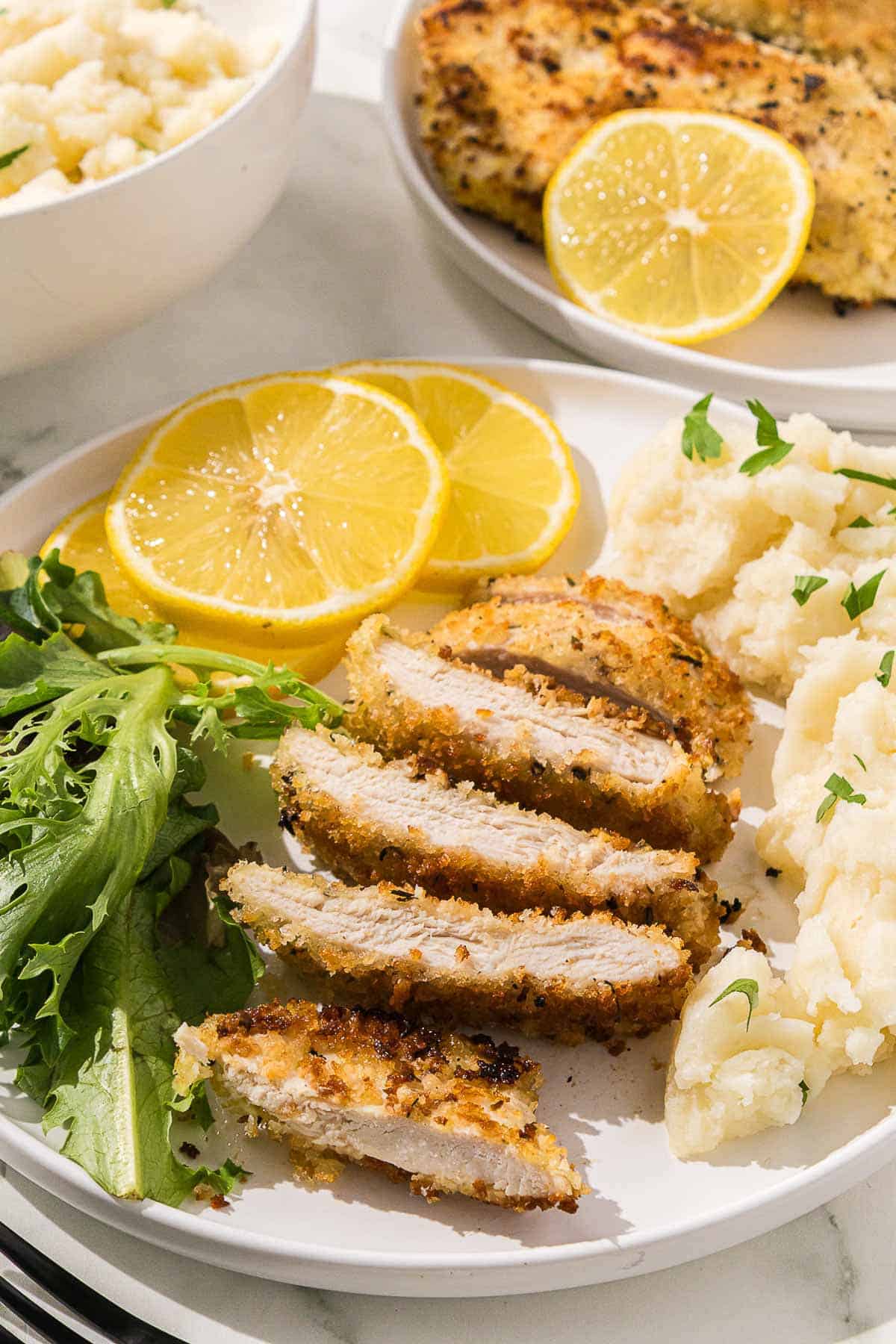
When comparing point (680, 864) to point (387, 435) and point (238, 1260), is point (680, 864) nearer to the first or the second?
point (238, 1260)

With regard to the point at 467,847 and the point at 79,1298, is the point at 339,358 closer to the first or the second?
the point at 467,847

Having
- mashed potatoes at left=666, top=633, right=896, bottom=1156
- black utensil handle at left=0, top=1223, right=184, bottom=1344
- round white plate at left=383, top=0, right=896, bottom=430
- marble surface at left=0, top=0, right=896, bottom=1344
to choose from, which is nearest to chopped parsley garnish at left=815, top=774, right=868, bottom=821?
mashed potatoes at left=666, top=633, right=896, bottom=1156

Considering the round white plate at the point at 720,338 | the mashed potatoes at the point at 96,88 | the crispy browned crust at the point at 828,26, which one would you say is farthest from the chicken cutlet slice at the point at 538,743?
the crispy browned crust at the point at 828,26

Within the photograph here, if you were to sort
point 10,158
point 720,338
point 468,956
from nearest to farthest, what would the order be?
1. point 468,956
2. point 10,158
3. point 720,338

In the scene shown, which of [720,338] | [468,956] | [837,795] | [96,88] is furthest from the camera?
[720,338]

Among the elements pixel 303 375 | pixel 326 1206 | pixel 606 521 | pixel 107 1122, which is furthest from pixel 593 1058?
pixel 303 375

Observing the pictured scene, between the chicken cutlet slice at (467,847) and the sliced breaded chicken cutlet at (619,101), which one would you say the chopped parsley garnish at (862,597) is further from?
the sliced breaded chicken cutlet at (619,101)

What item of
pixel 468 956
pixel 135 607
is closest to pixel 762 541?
pixel 468 956
